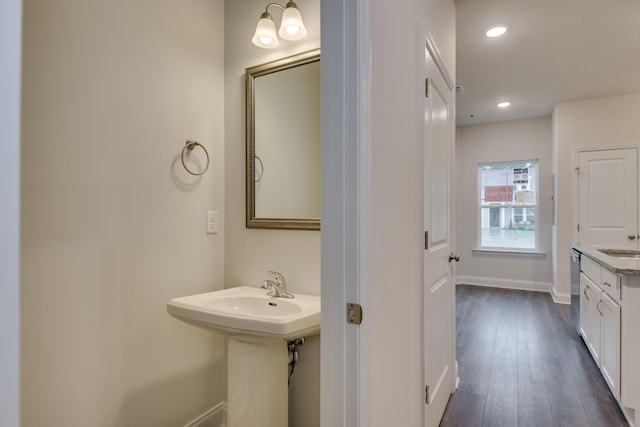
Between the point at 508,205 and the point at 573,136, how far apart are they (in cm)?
143

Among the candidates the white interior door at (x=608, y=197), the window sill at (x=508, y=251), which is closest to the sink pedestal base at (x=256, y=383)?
the white interior door at (x=608, y=197)

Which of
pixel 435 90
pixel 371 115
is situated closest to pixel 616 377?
pixel 435 90

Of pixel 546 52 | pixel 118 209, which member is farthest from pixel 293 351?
pixel 546 52

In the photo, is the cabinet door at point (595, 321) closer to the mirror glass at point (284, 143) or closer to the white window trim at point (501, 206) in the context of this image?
the mirror glass at point (284, 143)

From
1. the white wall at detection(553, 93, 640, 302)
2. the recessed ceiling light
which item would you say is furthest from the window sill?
the recessed ceiling light

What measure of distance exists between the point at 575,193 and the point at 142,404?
17.1ft

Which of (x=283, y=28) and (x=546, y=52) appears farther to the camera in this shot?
(x=546, y=52)

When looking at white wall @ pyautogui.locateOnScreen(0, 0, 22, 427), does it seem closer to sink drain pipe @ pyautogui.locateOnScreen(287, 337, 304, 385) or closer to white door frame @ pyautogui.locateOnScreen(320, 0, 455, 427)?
white door frame @ pyautogui.locateOnScreen(320, 0, 455, 427)

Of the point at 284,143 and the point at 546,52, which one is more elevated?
A: the point at 546,52

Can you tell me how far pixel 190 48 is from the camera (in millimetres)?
1890

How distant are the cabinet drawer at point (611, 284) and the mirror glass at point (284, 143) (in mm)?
1878

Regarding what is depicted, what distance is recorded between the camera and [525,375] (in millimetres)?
2639

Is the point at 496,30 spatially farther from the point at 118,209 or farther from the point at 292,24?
the point at 118,209

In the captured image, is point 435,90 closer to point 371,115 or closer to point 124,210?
point 371,115
